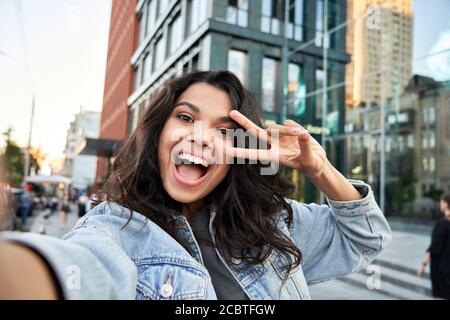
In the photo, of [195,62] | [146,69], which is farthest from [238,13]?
[146,69]

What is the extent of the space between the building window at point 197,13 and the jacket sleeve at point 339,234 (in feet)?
1.81

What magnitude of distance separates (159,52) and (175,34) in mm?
68

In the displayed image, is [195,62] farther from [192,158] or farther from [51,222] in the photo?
[51,222]

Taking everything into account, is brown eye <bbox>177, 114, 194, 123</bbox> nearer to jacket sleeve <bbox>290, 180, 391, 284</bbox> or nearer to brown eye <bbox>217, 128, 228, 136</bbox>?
brown eye <bbox>217, 128, 228, 136</bbox>

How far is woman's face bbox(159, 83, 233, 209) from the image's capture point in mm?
540

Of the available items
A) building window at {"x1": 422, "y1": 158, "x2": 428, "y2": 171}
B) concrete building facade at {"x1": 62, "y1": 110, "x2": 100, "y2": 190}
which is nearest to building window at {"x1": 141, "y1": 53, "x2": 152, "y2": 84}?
concrete building facade at {"x1": 62, "y1": 110, "x2": 100, "y2": 190}

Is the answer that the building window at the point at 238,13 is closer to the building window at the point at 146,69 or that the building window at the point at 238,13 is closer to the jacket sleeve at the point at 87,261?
the building window at the point at 146,69

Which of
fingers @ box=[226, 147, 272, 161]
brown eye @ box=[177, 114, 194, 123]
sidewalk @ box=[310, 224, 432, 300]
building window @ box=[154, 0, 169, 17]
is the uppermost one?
building window @ box=[154, 0, 169, 17]

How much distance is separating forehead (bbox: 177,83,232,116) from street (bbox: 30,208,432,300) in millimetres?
366

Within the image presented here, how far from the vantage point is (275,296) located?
532mm

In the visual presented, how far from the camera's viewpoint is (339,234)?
2.10 ft

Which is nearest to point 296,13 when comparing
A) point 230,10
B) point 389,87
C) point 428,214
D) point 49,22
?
point 230,10

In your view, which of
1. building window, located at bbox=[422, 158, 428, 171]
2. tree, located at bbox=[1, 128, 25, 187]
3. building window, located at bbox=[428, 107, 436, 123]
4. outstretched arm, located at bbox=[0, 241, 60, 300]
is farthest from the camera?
building window, located at bbox=[422, 158, 428, 171]
